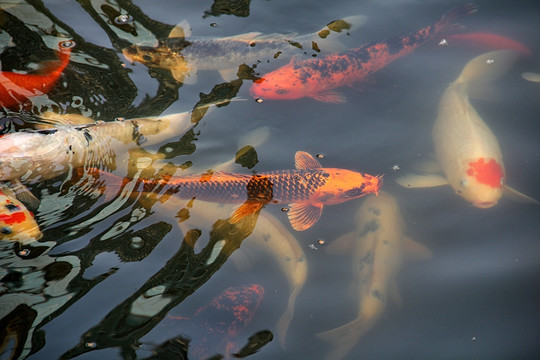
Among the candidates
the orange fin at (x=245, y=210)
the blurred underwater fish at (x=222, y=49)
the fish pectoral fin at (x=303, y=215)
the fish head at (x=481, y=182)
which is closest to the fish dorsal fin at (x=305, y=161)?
the fish pectoral fin at (x=303, y=215)

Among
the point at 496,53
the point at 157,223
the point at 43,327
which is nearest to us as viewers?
the point at 43,327

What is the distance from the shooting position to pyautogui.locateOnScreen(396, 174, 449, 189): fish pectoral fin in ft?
12.5

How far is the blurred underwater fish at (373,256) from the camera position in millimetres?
3035

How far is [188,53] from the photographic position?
4.82 meters

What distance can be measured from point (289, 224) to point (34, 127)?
242 centimetres

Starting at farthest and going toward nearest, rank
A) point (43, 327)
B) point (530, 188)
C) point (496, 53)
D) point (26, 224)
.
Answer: point (496, 53)
point (530, 188)
point (26, 224)
point (43, 327)

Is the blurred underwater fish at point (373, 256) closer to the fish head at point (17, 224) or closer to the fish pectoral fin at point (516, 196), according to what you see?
the fish pectoral fin at point (516, 196)

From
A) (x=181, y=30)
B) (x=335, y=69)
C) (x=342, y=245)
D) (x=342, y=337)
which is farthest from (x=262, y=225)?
(x=181, y=30)

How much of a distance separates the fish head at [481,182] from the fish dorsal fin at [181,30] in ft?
10.6

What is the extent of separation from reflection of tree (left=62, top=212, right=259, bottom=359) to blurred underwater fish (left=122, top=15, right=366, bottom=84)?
1883mm

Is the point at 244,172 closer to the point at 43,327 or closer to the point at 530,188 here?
the point at 43,327

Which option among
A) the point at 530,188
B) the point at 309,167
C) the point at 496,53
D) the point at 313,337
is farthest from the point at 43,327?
the point at 496,53

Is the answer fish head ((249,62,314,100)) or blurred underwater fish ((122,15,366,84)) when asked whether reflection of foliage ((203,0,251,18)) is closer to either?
blurred underwater fish ((122,15,366,84))

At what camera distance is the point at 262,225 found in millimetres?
3566
